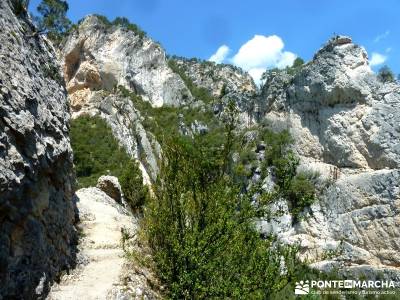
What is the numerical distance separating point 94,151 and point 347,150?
2977cm

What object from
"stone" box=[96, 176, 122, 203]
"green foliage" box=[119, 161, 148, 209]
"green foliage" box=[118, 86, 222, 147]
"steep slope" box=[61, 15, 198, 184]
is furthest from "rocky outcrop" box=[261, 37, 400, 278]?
"stone" box=[96, 176, 122, 203]

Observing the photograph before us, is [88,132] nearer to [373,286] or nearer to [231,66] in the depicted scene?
[373,286]

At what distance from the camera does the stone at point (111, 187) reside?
2616 cm

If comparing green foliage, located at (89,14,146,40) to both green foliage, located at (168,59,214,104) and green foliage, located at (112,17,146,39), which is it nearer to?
green foliage, located at (112,17,146,39)

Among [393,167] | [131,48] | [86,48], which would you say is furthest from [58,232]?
[131,48]

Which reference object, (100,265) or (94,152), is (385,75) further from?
(100,265)

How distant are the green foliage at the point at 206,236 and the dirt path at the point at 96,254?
2.46m

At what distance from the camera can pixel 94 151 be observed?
48.0 m

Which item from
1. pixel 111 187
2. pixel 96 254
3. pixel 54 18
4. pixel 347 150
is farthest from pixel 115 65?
pixel 96 254

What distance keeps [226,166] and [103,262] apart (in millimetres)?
6307

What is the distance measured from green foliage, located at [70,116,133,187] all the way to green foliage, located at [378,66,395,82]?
33.5 m

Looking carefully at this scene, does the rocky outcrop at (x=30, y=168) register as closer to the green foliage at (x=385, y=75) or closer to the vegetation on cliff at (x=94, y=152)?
the vegetation on cliff at (x=94, y=152)

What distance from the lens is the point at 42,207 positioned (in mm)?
10914

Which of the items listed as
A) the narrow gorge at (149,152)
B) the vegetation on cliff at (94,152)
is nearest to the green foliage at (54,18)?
the narrow gorge at (149,152)
